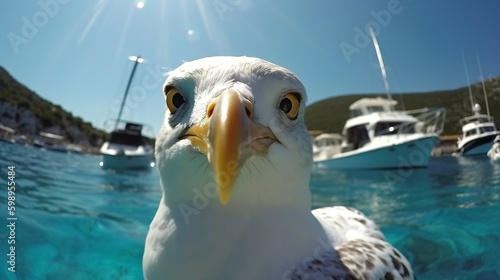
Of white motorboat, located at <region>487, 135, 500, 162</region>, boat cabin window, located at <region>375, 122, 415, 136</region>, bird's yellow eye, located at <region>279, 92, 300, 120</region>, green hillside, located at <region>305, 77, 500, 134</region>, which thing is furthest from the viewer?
green hillside, located at <region>305, 77, 500, 134</region>

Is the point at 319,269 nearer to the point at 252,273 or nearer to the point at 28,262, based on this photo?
the point at 252,273

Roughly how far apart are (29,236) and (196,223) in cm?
417

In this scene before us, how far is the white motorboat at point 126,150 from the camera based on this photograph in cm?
2366

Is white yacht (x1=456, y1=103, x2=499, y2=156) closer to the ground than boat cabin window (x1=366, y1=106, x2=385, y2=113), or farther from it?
closer to the ground

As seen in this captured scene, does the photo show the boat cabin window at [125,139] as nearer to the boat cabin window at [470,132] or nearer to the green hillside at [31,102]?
the green hillside at [31,102]

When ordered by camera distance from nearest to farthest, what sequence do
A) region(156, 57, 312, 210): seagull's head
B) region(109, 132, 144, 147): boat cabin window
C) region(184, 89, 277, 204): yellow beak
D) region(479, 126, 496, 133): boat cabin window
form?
region(184, 89, 277, 204): yellow beak → region(156, 57, 312, 210): seagull's head → region(109, 132, 144, 147): boat cabin window → region(479, 126, 496, 133): boat cabin window

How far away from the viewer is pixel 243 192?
1.81 m

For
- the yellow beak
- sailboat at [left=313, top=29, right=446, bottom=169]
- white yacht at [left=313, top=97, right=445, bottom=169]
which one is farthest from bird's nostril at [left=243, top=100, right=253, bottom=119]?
white yacht at [left=313, top=97, right=445, bottom=169]

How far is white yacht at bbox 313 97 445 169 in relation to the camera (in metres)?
20.1

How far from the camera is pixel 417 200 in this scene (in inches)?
367

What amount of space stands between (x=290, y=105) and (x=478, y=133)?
34863 mm

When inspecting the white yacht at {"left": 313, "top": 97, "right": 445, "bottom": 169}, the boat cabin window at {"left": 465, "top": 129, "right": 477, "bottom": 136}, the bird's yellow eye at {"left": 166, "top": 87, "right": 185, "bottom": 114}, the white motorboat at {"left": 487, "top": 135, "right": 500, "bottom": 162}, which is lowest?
the white motorboat at {"left": 487, "top": 135, "right": 500, "bottom": 162}

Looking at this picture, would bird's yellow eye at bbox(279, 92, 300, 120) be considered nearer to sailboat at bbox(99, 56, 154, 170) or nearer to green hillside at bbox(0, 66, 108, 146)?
green hillside at bbox(0, 66, 108, 146)

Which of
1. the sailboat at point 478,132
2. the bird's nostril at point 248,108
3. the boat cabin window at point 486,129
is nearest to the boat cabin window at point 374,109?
the sailboat at point 478,132
